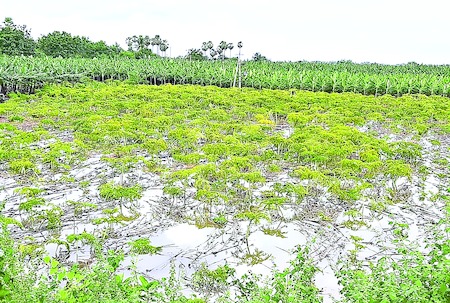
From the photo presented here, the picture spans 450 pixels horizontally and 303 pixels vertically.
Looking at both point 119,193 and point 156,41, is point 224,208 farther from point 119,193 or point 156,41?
point 156,41

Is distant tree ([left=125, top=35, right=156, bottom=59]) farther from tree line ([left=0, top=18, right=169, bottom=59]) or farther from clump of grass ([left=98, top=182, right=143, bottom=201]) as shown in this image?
clump of grass ([left=98, top=182, right=143, bottom=201])

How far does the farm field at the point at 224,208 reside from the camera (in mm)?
3222

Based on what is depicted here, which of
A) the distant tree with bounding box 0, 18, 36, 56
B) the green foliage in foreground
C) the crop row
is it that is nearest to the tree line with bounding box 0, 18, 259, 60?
the distant tree with bounding box 0, 18, 36, 56

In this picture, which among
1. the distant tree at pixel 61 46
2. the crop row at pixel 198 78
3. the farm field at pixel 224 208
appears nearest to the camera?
the farm field at pixel 224 208

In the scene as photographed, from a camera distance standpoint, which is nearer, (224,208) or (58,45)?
(224,208)

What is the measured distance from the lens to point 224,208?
246 inches

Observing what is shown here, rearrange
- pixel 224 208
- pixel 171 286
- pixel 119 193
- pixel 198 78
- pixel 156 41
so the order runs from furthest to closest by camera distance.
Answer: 1. pixel 156 41
2. pixel 198 78
3. pixel 224 208
4. pixel 119 193
5. pixel 171 286

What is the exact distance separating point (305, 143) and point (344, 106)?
5790mm

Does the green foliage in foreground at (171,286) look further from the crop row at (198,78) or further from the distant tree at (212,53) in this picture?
the distant tree at (212,53)

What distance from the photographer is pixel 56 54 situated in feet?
123

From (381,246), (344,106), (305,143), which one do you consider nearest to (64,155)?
(305,143)

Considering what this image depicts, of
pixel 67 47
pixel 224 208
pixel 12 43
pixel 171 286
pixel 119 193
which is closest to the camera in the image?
pixel 171 286

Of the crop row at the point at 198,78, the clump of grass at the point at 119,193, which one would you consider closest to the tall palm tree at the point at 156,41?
the crop row at the point at 198,78

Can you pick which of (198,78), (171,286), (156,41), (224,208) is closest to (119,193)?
(224,208)
